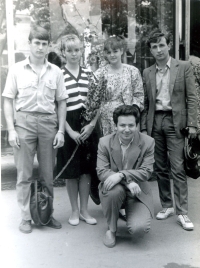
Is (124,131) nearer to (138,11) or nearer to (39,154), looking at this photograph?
(39,154)

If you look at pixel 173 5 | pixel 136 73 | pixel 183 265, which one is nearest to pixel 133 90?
pixel 136 73

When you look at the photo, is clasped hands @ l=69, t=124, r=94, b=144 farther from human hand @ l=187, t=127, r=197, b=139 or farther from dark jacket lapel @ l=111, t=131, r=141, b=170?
human hand @ l=187, t=127, r=197, b=139

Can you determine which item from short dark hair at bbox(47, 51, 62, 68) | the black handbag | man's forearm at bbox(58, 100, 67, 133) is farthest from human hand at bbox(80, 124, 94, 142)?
short dark hair at bbox(47, 51, 62, 68)

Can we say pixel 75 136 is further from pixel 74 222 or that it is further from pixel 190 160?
pixel 190 160

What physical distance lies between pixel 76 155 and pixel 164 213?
106cm

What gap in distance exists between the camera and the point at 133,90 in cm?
392

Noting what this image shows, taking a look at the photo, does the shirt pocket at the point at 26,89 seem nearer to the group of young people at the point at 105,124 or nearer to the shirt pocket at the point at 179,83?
the group of young people at the point at 105,124

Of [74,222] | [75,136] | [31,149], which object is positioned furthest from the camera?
[74,222]

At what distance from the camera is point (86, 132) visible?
3811mm

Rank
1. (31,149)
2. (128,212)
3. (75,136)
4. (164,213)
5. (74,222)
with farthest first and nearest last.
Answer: (164,213), (74,222), (75,136), (31,149), (128,212)

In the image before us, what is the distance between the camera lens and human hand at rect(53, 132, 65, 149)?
368 centimetres

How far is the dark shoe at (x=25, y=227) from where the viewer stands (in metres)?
3.69

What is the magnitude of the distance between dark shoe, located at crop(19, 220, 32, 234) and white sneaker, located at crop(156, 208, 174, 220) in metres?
1.24

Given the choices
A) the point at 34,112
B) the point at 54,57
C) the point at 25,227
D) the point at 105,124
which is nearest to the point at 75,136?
the point at 105,124
